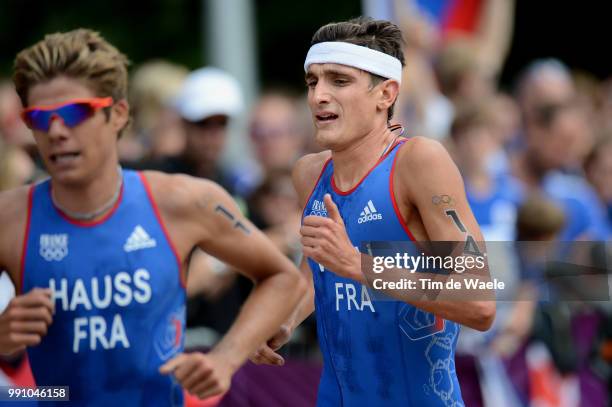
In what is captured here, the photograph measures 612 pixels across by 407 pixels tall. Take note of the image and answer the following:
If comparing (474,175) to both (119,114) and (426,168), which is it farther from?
(426,168)

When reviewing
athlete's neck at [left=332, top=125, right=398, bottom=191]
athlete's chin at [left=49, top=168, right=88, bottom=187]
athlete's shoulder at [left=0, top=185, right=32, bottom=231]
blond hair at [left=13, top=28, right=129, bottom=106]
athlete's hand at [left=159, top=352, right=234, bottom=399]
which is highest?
blond hair at [left=13, top=28, right=129, bottom=106]

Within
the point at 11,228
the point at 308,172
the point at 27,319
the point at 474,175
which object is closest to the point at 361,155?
the point at 308,172

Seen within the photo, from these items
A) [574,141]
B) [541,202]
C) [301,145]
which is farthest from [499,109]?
[541,202]

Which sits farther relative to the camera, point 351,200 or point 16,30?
point 16,30

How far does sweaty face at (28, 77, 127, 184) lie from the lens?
18.0ft

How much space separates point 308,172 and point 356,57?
0.67 m

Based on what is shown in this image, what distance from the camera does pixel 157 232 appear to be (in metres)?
5.62

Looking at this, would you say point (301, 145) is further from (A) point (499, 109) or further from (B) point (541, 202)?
(B) point (541, 202)

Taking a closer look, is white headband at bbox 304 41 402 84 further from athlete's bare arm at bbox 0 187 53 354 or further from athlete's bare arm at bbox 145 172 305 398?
athlete's bare arm at bbox 0 187 53 354

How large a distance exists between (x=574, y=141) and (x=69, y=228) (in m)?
6.30

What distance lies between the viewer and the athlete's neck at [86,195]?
559cm

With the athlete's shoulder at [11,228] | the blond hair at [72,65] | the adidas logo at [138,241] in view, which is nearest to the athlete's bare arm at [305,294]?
the adidas logo at [138,241]

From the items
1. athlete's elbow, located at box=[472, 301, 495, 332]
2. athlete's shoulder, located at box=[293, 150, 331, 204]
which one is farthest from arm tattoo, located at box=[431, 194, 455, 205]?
athlete's shoulder, located at box=[293, 150, 331, 204]

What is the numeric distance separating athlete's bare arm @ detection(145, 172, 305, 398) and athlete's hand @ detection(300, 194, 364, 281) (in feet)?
3.06
